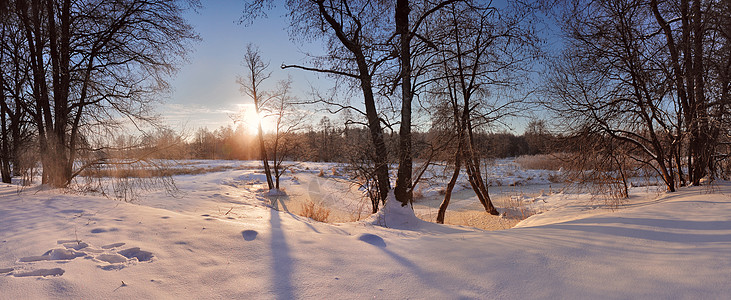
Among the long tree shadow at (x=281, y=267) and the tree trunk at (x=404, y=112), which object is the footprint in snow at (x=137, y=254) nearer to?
the long tree shadow at (x=281, y=267)

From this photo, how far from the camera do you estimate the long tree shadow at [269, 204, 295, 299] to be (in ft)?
6.68

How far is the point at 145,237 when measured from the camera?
2.81 meters

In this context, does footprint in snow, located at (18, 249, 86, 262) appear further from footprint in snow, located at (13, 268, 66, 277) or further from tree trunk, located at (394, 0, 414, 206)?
tree trunk, located at (394, 0, 414, 206)

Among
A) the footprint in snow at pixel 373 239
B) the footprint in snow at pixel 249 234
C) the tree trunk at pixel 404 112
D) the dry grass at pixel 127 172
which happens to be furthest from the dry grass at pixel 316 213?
the footprint in snow at pixel 249 234

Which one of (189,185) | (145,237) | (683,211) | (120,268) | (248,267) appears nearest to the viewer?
(120,268)

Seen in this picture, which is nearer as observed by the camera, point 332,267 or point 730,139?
point 332,267

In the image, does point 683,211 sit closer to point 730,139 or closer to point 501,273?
point 730,139

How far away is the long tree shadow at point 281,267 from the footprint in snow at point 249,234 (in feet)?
0.61

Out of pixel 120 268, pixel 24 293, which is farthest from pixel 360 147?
pixel 24 293

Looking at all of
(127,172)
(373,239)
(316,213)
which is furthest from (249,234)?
(316,213)

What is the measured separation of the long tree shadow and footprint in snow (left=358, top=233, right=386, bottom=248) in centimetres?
88

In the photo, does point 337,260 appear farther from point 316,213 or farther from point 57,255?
point 316,213

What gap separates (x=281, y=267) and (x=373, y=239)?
1.27 meters

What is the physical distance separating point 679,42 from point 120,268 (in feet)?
33.3
